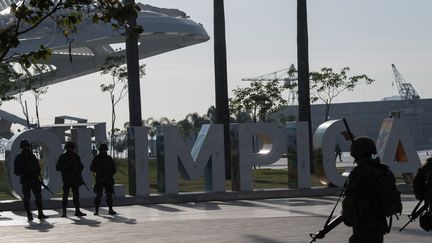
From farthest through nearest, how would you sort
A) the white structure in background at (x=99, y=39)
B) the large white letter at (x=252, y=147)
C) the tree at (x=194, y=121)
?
the tree at (x=194, y=121) → the white structure in background at (x=99, y=39) → the large white letter at (x=252, y=147)

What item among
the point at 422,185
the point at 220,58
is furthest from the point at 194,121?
the point at 422,185

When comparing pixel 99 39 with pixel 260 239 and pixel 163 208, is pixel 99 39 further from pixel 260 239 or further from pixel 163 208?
pixel 260 239

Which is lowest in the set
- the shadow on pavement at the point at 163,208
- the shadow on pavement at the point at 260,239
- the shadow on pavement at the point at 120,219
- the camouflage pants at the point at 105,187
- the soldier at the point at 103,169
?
the shadow on pavement at the point at 163,208

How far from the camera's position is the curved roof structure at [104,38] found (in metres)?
84.9

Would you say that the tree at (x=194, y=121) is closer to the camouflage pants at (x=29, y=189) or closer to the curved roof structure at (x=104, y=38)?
the curved roof structure at (x=104, y=38)

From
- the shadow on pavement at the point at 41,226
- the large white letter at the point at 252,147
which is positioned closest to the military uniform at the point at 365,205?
the shadow on pavement at the point at 41,226

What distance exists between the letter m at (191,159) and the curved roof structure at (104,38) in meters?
51.9

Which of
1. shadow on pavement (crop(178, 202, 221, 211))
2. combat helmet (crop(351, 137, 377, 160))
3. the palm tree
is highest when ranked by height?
the palm tree

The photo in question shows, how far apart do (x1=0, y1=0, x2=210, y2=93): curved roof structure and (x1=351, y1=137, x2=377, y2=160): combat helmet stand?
6967 cm

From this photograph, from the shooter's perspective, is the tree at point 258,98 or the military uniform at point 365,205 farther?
the tree at point 258,98

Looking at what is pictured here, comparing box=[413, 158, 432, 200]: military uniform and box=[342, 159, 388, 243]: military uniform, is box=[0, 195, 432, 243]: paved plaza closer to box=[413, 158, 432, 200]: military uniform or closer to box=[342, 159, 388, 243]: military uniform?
box=[413, 158, 432, 200]: military uniform

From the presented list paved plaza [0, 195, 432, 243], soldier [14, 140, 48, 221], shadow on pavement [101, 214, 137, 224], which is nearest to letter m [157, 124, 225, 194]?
paved plaza [0, 195, 432, 243]

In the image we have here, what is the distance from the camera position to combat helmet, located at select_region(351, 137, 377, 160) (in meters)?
9.20

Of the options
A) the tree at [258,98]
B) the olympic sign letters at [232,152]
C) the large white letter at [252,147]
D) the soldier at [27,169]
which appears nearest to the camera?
the soldier at [27,169]
